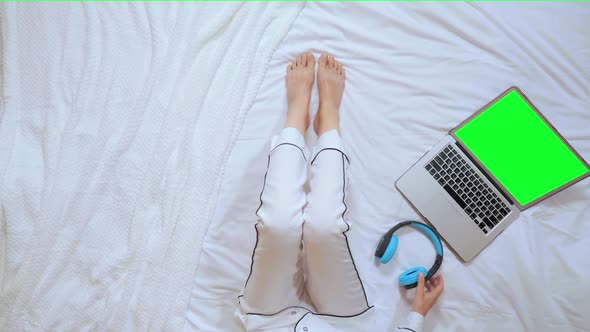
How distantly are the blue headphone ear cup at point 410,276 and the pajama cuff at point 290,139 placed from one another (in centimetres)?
37

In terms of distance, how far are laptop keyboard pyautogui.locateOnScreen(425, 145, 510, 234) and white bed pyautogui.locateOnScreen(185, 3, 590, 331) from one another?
0.16 feet

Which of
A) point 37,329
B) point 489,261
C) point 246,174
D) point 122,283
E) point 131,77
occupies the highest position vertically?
point 131,77

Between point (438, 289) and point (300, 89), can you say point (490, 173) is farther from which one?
point (300, 89)

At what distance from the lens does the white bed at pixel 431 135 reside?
1026 millimetres

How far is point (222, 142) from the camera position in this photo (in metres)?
1.07

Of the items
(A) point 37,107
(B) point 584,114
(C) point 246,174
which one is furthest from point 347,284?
(A) point 37,107

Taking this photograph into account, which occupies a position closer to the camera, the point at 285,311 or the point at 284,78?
the point at 285,311

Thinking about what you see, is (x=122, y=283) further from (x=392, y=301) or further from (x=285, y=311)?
(x=392, y=301)

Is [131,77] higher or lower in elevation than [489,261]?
higher

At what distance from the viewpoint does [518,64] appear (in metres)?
1.12

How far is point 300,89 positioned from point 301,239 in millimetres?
386

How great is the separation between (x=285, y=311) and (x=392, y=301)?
267 mm

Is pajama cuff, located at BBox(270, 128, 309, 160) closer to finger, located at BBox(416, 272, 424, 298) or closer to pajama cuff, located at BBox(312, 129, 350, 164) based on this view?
pajama cuff, located at BBox(312, 129, 350, 164)

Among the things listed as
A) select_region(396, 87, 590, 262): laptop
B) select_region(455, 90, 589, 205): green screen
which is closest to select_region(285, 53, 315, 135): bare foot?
select_region(396, 87, 590, 262): laptop
